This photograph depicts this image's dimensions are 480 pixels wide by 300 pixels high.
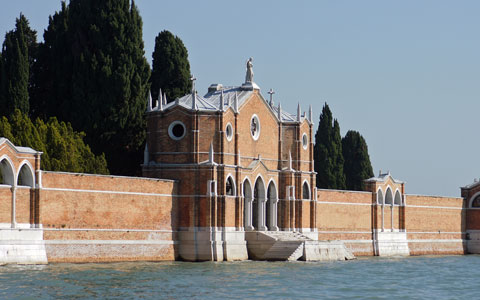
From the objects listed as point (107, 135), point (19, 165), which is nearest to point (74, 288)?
point (19, 165)

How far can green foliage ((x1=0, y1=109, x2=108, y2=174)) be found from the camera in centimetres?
4281

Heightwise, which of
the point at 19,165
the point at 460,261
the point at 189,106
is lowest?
the point at 460,261

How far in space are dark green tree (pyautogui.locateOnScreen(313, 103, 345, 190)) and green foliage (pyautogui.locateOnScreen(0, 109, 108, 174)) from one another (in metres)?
24.5

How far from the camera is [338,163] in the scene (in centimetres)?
6856

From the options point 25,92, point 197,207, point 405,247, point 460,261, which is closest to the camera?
point 197,207

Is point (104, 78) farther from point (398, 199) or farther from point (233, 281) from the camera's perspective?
point (398, 199)

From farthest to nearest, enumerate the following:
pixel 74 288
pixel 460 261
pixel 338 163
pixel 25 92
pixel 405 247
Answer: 1. pixel 338 163
2. pixel 405 247
3. pixel 460 261
4. pixel 25 92
5. pixel 74 288

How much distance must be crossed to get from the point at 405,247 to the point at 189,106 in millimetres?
18057

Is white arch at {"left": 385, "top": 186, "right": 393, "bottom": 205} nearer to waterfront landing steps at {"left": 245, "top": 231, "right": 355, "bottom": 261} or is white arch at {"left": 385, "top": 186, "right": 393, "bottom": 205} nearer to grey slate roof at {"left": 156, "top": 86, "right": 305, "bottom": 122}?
grey slate roof at {"left": 156, "top": 86, "right": 305, "bottom": 122}

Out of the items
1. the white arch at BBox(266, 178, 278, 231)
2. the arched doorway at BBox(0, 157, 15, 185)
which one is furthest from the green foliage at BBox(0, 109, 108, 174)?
the white arch at BBox(266, 178, 278, 231)

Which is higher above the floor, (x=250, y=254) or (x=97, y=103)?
(x=97, y=103)

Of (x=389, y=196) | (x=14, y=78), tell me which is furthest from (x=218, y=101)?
(x=389, y=196)

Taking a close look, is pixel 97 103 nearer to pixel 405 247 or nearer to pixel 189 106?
pixel 189 106

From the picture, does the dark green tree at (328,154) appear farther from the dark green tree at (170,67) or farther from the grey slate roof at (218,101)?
the grey slate roof at (218,101)
